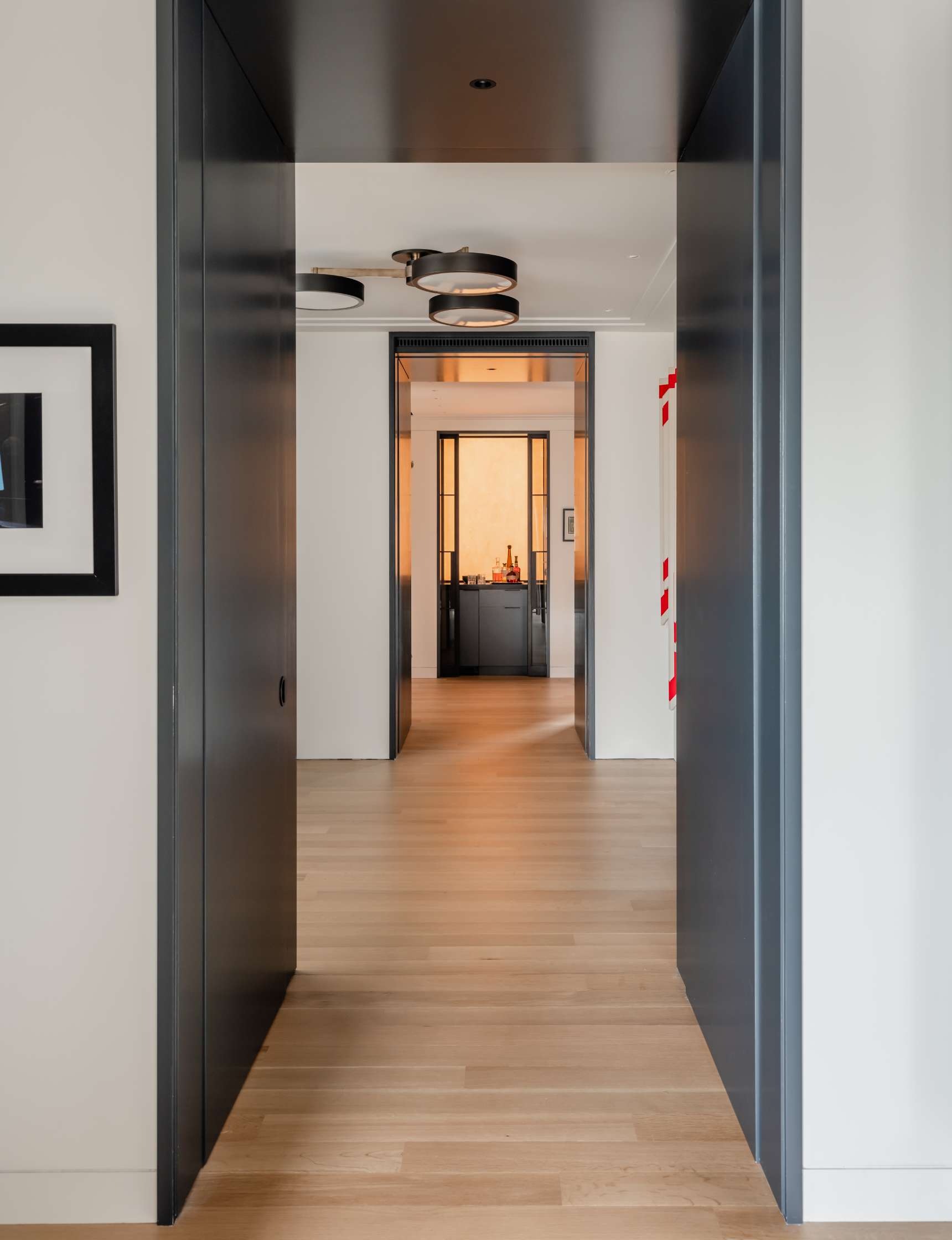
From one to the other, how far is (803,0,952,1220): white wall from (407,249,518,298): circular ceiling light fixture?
263 centimetres

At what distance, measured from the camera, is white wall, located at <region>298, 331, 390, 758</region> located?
21.2ft

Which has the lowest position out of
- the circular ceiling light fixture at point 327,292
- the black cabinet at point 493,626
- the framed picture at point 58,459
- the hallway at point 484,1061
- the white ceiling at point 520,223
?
the hallway at point 484,1061

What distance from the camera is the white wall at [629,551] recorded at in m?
6.45

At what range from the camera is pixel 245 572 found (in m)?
2.40

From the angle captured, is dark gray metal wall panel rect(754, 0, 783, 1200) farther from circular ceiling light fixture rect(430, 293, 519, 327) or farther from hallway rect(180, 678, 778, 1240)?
circular ceiling light fixture rect(430, 293, 519, 327)

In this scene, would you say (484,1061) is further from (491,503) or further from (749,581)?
(491,503)

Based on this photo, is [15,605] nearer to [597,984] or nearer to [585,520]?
[597,984]

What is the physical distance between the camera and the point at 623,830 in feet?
15.4

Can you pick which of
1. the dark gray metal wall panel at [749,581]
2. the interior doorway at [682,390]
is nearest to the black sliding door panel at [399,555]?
the interior doorway at [682,390]

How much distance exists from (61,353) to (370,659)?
4705 mm

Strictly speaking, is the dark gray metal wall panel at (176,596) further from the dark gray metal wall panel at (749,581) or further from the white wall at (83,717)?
the dark gray metal wall panel at (749,581)

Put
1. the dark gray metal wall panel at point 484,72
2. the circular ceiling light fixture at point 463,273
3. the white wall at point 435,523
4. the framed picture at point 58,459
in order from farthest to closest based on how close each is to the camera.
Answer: the white wall at point 435,523 → the circular ceiling light fixture at point 463,273 → the dark gray metal wall panel at point 484,72 → the framed picture at point 58,459

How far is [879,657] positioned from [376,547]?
16.1ft

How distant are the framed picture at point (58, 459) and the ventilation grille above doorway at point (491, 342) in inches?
189
